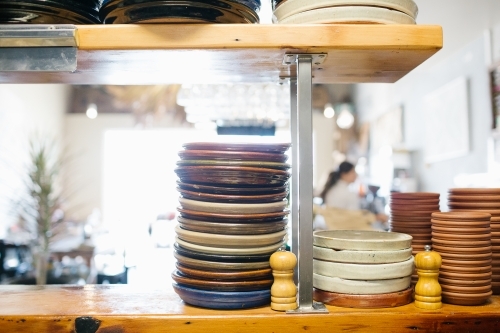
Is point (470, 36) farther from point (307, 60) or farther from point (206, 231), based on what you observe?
point (206, 231)

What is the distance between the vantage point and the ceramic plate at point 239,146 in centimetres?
95

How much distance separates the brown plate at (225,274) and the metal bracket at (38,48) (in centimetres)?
50

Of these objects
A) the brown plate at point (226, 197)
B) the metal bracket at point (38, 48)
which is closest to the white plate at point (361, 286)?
the brown plate at point (226, 197)

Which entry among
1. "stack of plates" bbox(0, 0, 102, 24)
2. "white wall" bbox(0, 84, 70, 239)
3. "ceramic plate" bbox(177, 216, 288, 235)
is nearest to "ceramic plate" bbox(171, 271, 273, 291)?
"ceramic plate" bbox(177, 216, 288, 235)

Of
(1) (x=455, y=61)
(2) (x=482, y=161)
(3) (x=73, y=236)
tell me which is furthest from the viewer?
(3) (x=73, y=236)

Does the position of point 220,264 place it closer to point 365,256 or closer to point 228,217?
point 228,217

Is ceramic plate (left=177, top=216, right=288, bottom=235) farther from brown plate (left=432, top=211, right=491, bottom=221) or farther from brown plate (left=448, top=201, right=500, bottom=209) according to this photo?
brown plate (left=448, top=201, right=500, bottom=209)

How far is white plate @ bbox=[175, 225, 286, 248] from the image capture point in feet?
3.04

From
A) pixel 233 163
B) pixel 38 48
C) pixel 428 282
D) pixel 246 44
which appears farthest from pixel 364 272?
pixel 38 48

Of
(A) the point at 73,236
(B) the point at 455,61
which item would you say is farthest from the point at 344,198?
(A) the point at 73,236

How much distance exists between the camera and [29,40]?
0.94 m

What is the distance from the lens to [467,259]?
3.16 ft

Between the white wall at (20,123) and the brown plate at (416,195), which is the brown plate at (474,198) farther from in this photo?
the white wall at (20,123)

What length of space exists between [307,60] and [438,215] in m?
0.45
